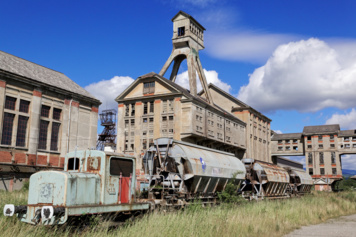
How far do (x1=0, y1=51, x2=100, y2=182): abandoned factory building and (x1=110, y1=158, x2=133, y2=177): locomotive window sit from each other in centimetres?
1937

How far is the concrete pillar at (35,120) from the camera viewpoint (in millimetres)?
29384

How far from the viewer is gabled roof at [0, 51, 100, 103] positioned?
96.3ft

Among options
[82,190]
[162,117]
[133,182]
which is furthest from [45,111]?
[82,190]

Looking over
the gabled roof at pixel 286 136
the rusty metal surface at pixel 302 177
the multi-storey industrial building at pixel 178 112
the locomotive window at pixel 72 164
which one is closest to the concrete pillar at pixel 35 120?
the multi-storey industrial building at pixel 178 112

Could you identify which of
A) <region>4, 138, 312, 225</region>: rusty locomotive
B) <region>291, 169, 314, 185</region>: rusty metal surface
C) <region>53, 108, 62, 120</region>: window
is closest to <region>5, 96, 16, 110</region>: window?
<region>53, 108, 62, 120</region>: window

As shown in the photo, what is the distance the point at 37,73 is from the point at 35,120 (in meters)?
5.63

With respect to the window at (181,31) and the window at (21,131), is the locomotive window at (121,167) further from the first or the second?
the window at (181,31)

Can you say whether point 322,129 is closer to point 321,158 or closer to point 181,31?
point 321,158

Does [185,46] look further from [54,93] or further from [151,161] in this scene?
[151,161]

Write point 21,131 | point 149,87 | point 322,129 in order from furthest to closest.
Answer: point 322,129
point 149,87
point 21,131

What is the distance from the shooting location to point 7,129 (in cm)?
2784

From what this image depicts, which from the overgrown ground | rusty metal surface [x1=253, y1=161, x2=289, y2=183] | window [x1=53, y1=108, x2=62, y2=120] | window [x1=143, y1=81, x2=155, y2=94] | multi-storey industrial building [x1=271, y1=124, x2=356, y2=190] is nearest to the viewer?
the overgrown ground

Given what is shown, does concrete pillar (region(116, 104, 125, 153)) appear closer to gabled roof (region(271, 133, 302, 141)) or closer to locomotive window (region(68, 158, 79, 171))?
locomotive window (region(68, 158, 79, 171))

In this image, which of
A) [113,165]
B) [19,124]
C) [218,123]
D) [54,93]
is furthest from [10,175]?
[218,123]
